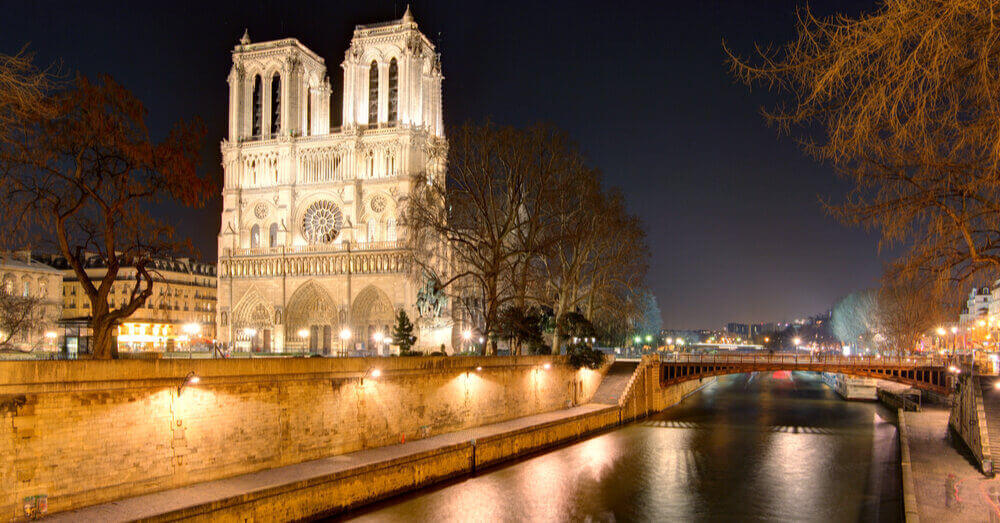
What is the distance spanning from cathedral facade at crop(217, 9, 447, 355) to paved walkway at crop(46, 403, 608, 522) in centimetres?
3270

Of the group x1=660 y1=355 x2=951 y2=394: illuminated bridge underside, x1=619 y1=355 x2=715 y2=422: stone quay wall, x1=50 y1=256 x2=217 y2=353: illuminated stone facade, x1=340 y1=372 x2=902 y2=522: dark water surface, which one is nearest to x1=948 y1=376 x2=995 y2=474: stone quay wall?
x1=340 y1=372 x2=902 y2=522: dark water surface

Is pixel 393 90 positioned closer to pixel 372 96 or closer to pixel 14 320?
pixel 372 96

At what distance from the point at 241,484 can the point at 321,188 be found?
45927 millimetres

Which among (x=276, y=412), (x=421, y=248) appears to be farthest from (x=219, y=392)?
(x=421, y=248)

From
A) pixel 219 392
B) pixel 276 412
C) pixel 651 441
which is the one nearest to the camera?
pixel 219 392

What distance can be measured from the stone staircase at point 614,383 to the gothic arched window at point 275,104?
35065 millimetres

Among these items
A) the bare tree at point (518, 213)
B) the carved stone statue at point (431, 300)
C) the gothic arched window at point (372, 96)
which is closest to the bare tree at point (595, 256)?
the bare tree at point (518, 213)

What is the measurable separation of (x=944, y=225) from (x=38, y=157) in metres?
15.5

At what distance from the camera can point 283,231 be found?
60062mm

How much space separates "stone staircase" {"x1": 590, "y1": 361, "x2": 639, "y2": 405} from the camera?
124ft

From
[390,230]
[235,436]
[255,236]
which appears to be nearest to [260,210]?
[255,236]

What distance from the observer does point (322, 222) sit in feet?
199

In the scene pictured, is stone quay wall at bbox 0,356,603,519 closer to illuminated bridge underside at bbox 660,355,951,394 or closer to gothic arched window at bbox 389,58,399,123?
illuminated bridge underside at bbox 660,355,951,394

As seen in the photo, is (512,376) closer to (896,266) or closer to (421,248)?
(421,248)
